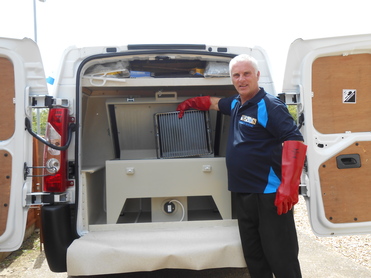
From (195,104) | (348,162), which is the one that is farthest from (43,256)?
(348,162)

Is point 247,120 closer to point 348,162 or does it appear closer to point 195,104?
point 348,162

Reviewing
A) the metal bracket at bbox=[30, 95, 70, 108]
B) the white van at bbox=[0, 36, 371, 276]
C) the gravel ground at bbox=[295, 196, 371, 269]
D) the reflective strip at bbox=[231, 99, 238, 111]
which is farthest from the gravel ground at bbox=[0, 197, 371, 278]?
the metal bracket at bbox=[30, 95, 70, 108]

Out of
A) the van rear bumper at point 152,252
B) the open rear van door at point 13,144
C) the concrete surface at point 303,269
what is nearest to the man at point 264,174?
the van rear bumper at point 152,252

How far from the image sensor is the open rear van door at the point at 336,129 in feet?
8.87

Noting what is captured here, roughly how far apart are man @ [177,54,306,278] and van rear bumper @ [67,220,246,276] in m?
0.16

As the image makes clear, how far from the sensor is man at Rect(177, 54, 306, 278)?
239 centimetres

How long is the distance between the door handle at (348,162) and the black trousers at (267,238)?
545 millimetres

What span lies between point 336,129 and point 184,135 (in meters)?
1.54

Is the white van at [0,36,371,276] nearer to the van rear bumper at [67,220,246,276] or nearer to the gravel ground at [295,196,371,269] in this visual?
the van rear bumper at [67,220,246,276]

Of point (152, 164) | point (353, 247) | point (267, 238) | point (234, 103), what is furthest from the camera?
point (353, 247)

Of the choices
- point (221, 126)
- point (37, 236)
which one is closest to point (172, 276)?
point (221, 126)

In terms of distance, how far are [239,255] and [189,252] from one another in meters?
0.38

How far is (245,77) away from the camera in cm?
260

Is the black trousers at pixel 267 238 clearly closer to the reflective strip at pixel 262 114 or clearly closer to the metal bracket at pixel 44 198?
the reflective strip at pixel 262 114
